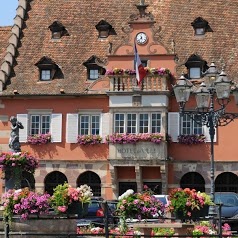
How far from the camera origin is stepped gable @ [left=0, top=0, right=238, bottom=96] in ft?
126

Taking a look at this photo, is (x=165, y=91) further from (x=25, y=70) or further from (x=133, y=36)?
(x=25, y=70)

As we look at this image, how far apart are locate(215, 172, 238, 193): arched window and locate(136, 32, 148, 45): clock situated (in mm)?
7931

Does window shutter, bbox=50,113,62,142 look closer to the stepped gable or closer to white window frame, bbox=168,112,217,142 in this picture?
the stepped gable

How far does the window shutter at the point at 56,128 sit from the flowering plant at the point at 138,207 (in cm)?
2128

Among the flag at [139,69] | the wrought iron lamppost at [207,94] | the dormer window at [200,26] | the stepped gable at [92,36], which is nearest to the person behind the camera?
the wrought iron lamppost at [207,94]

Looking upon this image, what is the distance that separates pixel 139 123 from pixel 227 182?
5.33 meters

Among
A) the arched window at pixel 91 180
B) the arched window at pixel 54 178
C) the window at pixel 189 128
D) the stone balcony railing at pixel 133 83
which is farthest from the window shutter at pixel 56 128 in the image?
the window at pixel 189 128

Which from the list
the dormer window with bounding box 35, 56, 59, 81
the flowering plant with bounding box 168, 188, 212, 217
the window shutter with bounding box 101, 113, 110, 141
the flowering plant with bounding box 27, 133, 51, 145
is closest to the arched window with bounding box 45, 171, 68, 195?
the flowering plant with bounding box 27, 133, 51, 145

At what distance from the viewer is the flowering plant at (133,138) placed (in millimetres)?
35906

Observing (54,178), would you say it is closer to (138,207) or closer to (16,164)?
(16,164)

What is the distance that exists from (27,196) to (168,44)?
2292 centimetres

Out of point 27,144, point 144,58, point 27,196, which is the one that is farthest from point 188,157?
point 27,196

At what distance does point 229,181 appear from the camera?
36.7 meters

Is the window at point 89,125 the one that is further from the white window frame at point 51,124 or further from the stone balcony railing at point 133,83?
the stone balcony railing at point 133,83
